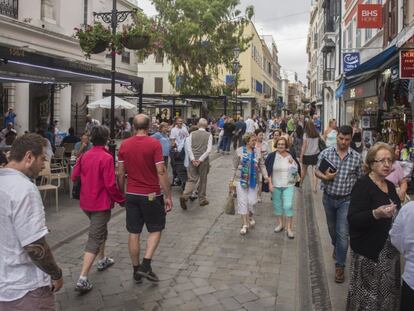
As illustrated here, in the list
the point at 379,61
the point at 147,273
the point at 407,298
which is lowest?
the point at 147,273

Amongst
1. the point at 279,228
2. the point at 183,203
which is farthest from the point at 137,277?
the point at 183,203

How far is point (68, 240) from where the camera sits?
286 inches

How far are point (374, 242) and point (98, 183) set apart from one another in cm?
292

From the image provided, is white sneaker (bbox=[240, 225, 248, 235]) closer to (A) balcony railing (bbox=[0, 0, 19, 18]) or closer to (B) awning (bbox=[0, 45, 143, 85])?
(B) awning (bbox=[0, 45, 143, 85])

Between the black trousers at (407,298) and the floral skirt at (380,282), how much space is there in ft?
2.43

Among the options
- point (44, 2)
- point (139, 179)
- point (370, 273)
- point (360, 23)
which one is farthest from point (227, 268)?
point (44, 2)

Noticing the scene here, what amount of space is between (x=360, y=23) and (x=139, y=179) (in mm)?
12824

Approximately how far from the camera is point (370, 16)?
1585 cm

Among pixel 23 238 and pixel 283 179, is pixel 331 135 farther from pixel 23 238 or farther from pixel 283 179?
pixel 23 238

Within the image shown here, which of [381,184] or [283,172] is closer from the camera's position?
[381,184]

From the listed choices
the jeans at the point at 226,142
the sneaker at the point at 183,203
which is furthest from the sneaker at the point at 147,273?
the jeans at the point at 226,142

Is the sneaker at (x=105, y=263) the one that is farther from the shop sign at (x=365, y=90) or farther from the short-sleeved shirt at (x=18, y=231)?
the shop sign at (x=365, y=90)

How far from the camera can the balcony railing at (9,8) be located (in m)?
18.1

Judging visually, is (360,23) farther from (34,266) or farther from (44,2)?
(34,266)
